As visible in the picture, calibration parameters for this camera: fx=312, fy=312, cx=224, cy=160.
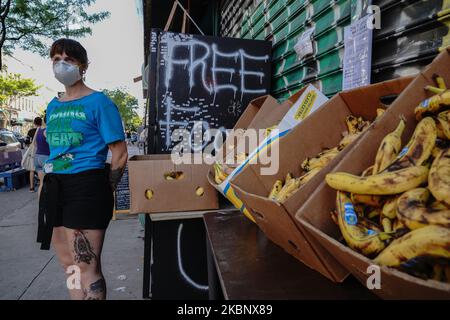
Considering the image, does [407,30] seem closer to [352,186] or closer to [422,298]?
[352,186]

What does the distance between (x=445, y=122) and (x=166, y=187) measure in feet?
5.72

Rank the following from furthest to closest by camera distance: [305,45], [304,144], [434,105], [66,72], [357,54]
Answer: [305,45] → [357,54] → [66,72] → [304,144] → [434,105]

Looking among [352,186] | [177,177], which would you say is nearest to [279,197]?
[352,186]

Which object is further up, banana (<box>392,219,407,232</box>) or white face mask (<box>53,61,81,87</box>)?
white face mask (<box>53,61,81,87</box>)

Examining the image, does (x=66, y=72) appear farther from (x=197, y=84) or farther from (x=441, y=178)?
(x=441, y=178)

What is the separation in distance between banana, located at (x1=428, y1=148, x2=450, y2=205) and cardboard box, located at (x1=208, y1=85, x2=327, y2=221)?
83cm

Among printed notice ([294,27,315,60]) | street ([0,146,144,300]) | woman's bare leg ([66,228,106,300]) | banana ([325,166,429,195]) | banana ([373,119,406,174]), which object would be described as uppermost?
printed notice ([294,27,315,60])

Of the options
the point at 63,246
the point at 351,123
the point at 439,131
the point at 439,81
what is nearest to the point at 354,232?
the point at 439,131

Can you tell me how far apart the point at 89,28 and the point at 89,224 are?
14.9 metres

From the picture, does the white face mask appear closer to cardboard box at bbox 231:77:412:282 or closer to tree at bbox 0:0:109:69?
cardboard box at bbox 231:77:412:282

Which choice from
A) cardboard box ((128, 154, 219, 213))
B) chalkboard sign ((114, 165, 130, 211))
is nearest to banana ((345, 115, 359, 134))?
cardboard box ((128, 154, 219, 213))

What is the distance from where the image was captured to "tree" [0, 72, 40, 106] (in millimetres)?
33000

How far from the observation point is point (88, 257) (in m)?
2.20

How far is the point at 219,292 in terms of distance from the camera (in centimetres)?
Answer: 172
